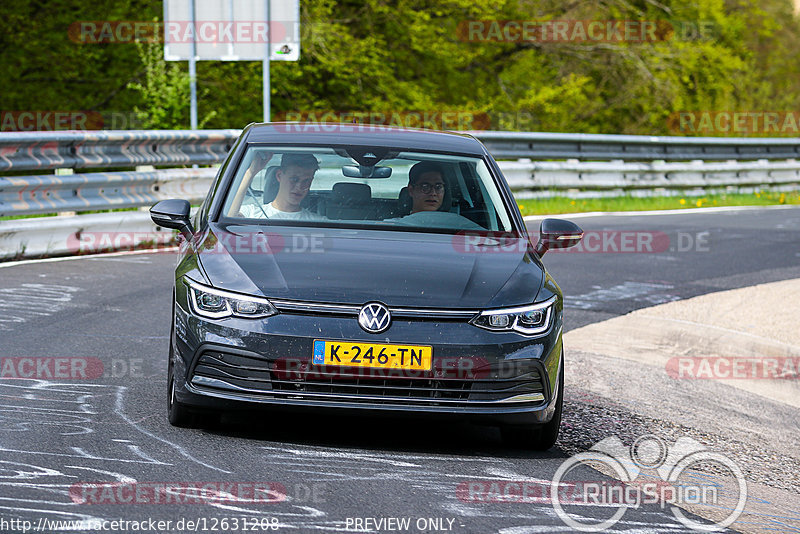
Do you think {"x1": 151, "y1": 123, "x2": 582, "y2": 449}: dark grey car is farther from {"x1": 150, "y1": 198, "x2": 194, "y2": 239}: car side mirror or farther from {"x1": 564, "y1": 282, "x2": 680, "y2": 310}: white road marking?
{"x1": 564, "y1": 282, "x2": 680, "y2": 310}: white road marking

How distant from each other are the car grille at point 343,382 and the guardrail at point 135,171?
6878 mm

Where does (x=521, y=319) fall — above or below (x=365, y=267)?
below

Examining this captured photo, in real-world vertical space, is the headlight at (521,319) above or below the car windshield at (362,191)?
below

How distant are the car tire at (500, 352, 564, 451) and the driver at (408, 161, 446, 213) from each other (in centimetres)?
126

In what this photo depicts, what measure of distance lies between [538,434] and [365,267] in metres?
1.09

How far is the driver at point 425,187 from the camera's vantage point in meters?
6.58

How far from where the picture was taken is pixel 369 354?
17.3ft

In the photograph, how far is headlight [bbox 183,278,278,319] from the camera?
5.32 m

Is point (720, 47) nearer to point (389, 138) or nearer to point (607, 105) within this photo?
point (607, 105)
